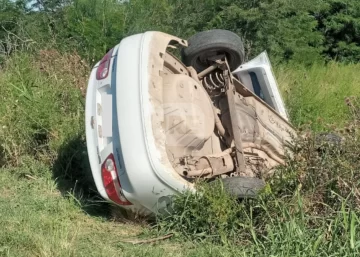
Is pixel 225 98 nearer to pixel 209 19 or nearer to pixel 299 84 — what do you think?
pixel 299 84

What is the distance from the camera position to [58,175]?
6.08 meters

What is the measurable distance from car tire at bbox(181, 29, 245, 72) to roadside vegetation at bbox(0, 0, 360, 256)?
108cm

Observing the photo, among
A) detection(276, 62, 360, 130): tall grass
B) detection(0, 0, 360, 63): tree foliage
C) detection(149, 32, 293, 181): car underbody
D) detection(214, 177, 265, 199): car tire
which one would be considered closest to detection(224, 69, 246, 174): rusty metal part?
detection(149, 32, 293, 181): car underbody

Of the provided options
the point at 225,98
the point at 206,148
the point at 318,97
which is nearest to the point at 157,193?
the point at 206,148

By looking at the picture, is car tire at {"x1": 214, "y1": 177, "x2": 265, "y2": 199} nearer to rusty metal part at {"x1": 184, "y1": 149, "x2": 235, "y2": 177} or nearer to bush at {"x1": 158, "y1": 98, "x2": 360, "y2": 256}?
bush at {"x1": 158, "y1": 98, "x2": 360, "y2": 256}

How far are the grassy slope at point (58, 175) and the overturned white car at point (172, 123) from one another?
42cm

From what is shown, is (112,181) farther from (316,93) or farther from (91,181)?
(316,93)

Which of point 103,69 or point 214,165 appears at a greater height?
point 103,69

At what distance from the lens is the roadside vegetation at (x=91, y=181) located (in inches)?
164

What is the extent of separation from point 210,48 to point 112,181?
1.84 metres

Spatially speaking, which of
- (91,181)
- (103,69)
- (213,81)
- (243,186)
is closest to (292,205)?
(243,186)

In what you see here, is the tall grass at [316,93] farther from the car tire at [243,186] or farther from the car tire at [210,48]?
the car tire at [243,186]

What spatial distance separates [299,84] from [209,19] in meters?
4.10

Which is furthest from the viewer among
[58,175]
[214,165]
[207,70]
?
[58,175]
